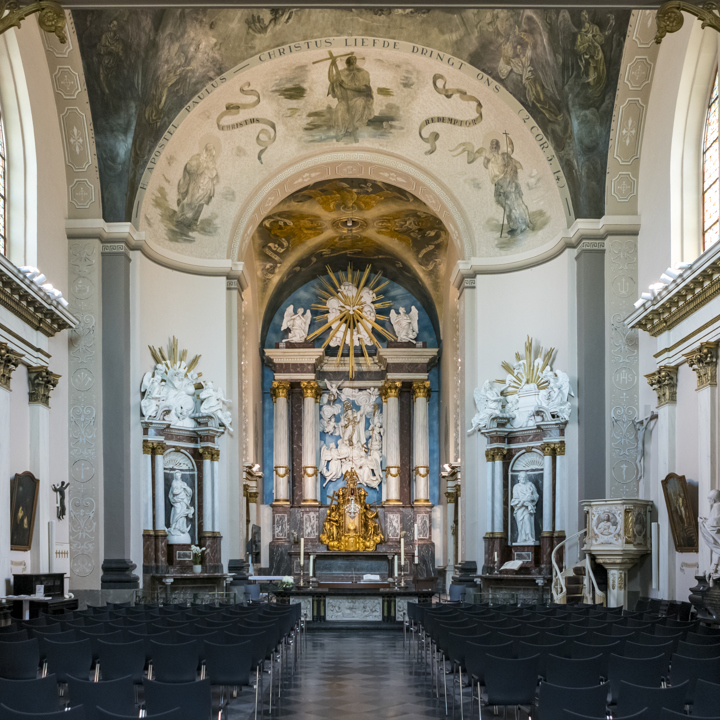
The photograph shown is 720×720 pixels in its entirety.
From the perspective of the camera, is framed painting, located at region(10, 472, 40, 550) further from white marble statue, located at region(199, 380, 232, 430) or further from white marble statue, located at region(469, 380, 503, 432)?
white marble statue, located at region(469, 380, 503, 432)

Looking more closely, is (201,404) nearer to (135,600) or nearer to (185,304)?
(185,304)

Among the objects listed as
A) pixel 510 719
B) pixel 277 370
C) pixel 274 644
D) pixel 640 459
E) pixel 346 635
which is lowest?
pixel 346 635

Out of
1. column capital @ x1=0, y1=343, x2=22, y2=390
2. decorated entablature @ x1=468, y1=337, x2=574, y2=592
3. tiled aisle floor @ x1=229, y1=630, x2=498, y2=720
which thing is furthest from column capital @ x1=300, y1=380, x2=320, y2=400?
column capital @ x1=0, y1=343, x2=22, y2=390

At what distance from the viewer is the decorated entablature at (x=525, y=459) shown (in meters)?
21.8

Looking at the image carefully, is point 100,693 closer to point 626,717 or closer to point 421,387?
point 626,717

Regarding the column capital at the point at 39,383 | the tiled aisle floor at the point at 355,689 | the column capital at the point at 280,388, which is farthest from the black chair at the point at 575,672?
the column capital at the point at 280,388

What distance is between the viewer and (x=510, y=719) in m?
11.0

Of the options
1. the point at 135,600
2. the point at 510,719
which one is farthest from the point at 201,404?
the point at 510,719

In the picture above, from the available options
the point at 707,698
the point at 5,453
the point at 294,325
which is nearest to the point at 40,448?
the point at 5,453

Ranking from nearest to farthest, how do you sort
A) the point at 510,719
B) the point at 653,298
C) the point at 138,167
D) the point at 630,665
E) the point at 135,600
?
1. the point at 630,665
2. the point at 510,719
3. the point at 653,298
4. the point at 135,600
5. the point at 138,167

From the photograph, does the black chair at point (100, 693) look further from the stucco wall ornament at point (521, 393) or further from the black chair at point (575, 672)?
the stucco wall ornament at point (521, 393)

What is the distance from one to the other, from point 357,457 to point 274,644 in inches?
918

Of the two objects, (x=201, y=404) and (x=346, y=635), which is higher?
(x=201, y=404)

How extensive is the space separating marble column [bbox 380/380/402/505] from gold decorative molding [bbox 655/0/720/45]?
24137 mm
